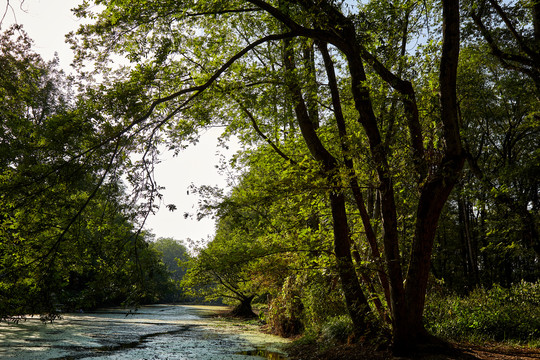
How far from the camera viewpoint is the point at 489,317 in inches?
324

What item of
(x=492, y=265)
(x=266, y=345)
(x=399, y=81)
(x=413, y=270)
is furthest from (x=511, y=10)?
(x=492, y=265)

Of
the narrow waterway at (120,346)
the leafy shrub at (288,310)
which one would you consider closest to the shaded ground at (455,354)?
Result: the narrow waterway at (120,346)

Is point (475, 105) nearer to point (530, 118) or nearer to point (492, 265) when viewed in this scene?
point (530, 118)

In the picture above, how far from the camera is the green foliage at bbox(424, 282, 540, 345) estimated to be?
7805 millimetres

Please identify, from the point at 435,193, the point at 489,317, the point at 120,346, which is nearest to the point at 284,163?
the point at 435,193

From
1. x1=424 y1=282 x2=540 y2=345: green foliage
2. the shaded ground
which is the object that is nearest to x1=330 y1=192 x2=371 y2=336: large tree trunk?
the shaded ground

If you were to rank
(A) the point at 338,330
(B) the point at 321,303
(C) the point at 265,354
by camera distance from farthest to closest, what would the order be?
1. (B) the point at 321,303
2. (C) the point at 265,354
3. (A) the point at 338,330

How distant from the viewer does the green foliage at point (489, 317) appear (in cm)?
780

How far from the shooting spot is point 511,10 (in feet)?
27.8

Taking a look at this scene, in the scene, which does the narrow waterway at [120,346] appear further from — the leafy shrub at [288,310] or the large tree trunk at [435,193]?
the large tree trunk at [435,193]

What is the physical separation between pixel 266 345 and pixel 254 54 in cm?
888

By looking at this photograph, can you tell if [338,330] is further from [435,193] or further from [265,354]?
[435,193]

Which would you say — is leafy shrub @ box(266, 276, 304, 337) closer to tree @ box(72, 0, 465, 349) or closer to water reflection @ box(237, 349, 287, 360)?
water reflection @ box(237, 349, 287, 360)

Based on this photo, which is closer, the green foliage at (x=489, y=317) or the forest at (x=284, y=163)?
the forest at (x=284, y=163)
